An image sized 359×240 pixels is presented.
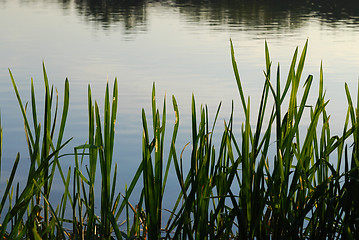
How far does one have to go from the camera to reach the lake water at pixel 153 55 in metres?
5.72

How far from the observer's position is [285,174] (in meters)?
1.82

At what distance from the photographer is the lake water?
572cm

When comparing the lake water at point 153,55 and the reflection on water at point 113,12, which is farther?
the reflection on water at point 113,12

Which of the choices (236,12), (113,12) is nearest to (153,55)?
(113,12)

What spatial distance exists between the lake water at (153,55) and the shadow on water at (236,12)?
0.05 metres

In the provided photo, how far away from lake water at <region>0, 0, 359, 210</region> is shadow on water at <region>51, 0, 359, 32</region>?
0.17 feet

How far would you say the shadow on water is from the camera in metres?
15.3

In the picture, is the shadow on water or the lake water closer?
the lake water

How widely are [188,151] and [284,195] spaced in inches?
105

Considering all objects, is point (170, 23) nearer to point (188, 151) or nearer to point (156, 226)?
point (188, 151)

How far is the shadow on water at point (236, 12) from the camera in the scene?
50.2ft

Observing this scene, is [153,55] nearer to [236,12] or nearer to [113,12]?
[113,12]

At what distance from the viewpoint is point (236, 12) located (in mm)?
18688

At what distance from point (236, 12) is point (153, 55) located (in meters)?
9.36
